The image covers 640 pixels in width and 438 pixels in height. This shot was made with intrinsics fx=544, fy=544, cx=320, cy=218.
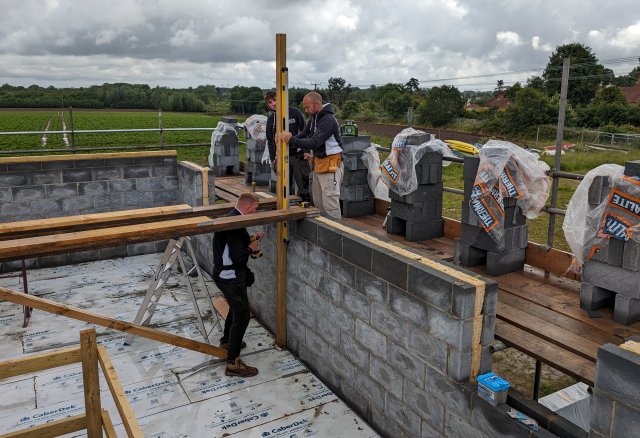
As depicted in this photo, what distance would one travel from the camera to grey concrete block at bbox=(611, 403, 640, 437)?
9.08ft

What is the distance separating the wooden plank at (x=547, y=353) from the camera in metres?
3.63

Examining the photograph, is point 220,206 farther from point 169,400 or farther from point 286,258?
→ point 169,400

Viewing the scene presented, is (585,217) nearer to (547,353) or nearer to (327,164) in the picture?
(547,353)

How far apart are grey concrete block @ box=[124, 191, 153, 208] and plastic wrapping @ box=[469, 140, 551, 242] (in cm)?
698

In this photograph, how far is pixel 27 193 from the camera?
942 centimetres

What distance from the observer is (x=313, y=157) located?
6609 mm

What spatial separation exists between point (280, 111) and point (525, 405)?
3.60 m

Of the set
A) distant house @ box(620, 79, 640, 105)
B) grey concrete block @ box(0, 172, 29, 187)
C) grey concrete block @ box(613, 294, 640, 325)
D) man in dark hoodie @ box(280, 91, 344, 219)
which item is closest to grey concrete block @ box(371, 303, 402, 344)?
grey concrete block @ box(613, 294, 640, 325)

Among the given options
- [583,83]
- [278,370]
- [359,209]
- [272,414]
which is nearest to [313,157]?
[359,209]

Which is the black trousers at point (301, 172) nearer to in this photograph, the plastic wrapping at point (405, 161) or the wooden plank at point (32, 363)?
the plastic wrapping at point (405, 161)

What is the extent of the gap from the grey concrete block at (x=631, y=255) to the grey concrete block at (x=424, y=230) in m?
2.90

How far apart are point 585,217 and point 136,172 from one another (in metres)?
8.13

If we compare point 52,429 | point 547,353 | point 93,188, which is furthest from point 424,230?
point 93,188

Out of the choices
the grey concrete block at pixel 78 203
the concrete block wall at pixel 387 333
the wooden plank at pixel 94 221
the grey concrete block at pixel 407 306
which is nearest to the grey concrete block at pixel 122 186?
the grey concrete block at pixel 78 203
